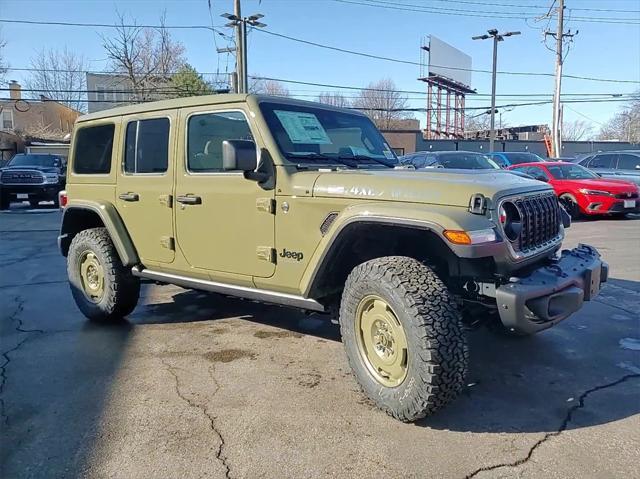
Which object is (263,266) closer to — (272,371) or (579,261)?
(272,371)

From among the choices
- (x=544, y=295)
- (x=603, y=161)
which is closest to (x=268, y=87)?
(x=603, y=161)

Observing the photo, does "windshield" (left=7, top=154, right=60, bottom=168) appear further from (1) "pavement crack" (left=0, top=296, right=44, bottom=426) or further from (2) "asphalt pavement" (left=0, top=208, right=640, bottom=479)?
(2) "asphalt pavement" (left=0, top=208, right=640, bottom=479)

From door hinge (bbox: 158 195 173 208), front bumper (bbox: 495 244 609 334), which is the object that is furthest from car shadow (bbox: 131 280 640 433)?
door hinge (bbox: 158 195 173 208)

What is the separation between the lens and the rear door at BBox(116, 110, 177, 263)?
14.4 ft

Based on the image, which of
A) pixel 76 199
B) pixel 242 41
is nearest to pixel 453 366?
pixel 76 199

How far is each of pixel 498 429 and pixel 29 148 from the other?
40750mm

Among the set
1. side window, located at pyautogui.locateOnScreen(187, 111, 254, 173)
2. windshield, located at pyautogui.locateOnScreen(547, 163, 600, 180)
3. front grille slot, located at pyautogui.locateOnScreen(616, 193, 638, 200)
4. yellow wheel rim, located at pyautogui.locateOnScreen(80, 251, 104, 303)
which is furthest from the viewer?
windshield, located at pyautogui.locateOnScreen(547, 163, 600, 180)

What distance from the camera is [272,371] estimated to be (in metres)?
3.91

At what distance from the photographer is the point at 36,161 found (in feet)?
59.0

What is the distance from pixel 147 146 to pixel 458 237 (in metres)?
3.00

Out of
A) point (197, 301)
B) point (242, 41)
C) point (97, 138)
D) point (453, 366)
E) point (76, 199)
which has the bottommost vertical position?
point (197, 301)

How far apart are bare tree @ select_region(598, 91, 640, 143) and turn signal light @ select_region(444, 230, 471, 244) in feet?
214

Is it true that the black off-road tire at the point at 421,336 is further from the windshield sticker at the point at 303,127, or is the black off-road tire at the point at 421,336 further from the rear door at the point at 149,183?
the rear door at the point at 149,183

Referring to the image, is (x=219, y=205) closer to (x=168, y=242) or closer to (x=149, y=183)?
(x=168, y=242)
